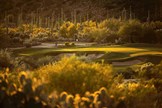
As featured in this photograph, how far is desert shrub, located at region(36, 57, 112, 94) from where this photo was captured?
831 centimetres

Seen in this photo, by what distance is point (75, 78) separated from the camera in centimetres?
838

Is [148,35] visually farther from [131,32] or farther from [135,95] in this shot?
[135,95]

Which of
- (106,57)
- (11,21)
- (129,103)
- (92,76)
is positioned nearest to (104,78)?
(92,76)

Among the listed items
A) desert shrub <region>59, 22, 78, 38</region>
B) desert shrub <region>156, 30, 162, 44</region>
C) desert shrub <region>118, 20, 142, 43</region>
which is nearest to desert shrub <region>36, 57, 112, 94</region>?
desert shrub <region>118, 20, 142, 43</region>

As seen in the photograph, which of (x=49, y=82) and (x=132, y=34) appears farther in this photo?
(x=132, y=34)

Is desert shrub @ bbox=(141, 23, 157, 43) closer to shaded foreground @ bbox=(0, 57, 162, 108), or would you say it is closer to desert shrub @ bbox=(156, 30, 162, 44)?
desert shrub @ bbox=(156, 30, 162, 44)

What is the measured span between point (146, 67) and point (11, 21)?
7043 cm

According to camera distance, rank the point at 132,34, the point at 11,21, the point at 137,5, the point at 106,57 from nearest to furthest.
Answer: the point at 106,57 < the point at 132,34 < the point at 137,5 < the point at 11,21

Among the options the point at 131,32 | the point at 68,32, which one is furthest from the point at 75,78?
the point at 68,32

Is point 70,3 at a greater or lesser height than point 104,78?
greater

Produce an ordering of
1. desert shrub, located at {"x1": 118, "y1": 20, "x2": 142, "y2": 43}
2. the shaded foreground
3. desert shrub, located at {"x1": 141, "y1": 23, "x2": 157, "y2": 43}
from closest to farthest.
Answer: the shaded foreground, desert shrub, located at {"x1": 118, "y1": 20, "x2": 142, "y2": 43}, desert shrub, located at {"x1": 141, "y1": 23, "x2": 157, "y2": 43}

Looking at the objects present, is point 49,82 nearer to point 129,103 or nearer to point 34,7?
point 129,103

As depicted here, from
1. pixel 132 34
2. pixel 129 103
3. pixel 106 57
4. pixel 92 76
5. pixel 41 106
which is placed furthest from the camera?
pixel 132 34

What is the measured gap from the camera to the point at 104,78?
883cm
